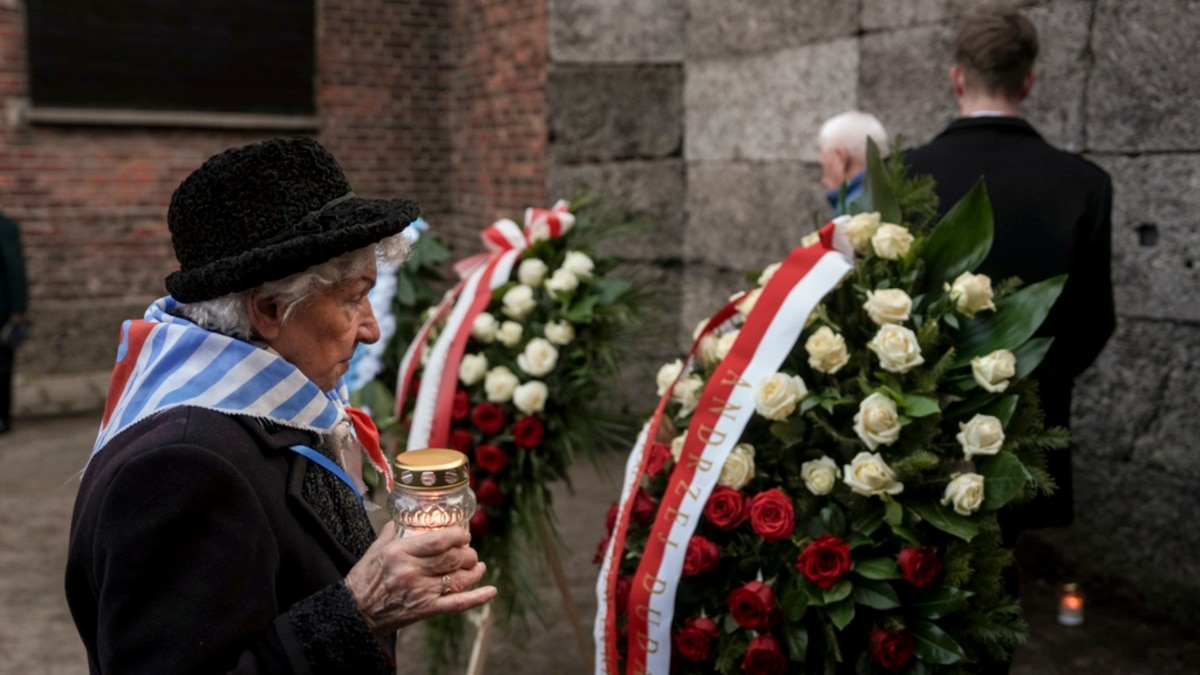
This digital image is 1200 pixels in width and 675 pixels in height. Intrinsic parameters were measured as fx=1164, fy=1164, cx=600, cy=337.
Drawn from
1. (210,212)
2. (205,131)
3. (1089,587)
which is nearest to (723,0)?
Result: (1089,587)

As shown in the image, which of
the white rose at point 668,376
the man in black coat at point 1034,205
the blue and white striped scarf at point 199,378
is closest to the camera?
the blue and white striped scarf at point 199,378

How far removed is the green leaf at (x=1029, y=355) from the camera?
7.89ft

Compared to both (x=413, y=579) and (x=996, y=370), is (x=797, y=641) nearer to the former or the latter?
(x=996, y=370)

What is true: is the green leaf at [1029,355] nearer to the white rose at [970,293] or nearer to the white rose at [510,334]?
the white rose at [970,293]

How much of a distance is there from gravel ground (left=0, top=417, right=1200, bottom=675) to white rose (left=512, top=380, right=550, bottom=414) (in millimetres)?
359

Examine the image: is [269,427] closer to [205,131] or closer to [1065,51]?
[1065,51]

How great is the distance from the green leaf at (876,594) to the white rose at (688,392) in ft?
2.00

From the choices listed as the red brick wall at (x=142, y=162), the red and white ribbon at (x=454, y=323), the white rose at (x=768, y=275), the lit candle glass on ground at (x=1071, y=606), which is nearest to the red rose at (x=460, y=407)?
the red and white ribbon at (x=454, y=323)

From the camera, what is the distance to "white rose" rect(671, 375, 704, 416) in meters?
2.75

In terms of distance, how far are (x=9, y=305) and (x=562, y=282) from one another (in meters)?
4.99

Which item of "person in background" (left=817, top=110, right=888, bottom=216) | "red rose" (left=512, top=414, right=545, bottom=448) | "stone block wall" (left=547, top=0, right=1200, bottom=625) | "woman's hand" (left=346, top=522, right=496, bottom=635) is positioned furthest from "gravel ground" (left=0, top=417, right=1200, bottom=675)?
"woman's hand" (left=346, top=522, right=496, bottom=635)

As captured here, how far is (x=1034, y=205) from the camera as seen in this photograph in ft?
9.92

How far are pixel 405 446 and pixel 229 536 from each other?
2.25 meters

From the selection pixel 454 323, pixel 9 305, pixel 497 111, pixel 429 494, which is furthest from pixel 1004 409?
pixel 9 305
